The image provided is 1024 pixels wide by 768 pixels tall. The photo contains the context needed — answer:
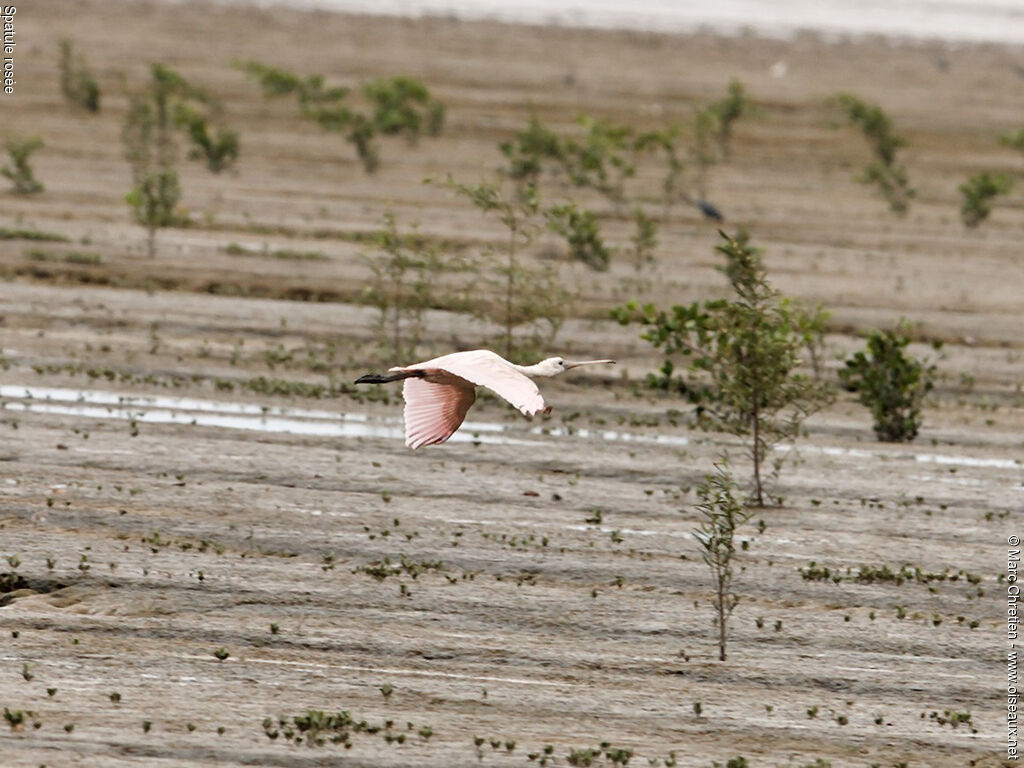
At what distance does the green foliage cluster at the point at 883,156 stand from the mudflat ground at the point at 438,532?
476cm

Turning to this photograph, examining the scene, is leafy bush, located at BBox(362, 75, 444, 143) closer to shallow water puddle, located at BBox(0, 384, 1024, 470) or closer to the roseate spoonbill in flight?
shallow water puddle, located at BBox(0, 384, 1024, 470)

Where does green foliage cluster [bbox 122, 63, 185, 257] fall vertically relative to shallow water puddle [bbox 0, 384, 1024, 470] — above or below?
above

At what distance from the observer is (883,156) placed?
139ft

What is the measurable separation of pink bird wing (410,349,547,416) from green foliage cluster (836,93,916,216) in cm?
2743

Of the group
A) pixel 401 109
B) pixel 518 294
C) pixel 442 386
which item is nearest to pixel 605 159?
pixel 401 109

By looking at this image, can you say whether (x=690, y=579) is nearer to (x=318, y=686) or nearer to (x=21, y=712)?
(x=318, y=686)

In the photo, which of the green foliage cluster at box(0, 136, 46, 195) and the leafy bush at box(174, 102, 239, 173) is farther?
the leafy bush at box(174, 102, 239, 173)

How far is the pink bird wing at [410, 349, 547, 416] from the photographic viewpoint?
32.6 ft

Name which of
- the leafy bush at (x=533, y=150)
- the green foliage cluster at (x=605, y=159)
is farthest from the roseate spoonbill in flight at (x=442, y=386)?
the leafy bush at (x=533, y=150)

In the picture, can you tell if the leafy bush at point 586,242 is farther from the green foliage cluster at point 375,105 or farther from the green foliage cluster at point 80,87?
the green foliage cluster at point 80,87

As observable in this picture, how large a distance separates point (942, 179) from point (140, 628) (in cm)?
3499

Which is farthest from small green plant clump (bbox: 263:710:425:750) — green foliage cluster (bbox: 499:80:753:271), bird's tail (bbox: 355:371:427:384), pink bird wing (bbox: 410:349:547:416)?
green foliage cluster (bbox: 499:80:753:271)

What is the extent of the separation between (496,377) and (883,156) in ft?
109

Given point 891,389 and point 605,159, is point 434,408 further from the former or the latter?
point 605,159
